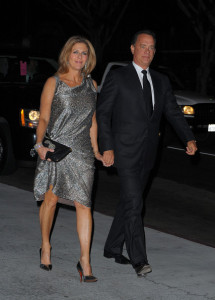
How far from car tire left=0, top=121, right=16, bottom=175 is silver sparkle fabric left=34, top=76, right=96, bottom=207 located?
15.7 feet

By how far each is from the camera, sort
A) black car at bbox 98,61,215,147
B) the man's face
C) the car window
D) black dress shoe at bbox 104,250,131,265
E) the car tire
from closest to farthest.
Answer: the man's face < black dress shoe at bbox 104,250,131,265 < the car tire < the car window < black car at bbox 98,61,215,147

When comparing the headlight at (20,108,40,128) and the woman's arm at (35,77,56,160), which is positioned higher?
the woman's arm at (35,77,56,160)

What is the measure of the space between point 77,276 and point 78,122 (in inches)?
45.2

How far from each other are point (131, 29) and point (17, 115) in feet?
112

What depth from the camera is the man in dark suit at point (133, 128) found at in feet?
18.9

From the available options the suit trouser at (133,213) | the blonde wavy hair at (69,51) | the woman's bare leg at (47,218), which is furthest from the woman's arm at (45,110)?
the suit trouser at (133,213)

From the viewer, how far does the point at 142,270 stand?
564cm

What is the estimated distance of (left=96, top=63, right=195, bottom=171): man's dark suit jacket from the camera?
577 cm

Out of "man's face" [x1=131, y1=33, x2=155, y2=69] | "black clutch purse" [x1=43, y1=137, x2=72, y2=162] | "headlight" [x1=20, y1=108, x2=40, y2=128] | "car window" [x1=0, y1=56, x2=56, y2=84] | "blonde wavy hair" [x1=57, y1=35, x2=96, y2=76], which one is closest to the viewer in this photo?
"black clutch purse" [x1=43, y1=137, x2=72, y2=162]

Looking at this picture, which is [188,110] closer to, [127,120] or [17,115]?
[17,115]

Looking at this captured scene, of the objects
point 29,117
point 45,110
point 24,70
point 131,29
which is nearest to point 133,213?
point 45,110

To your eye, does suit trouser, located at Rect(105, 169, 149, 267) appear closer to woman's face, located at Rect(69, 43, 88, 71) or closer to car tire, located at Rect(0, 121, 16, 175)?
woman's face, located at Rect(69, 43, 88, 71)

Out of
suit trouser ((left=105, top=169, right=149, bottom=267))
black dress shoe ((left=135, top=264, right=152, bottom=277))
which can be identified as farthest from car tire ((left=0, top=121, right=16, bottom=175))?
black dress shoe ((left=135, top=264, right=152, bottom=277))

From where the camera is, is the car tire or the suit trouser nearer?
the suit trouser
